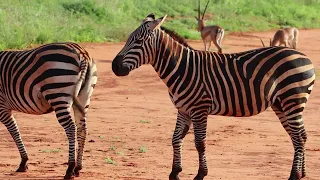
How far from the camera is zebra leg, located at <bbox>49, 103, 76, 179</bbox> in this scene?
31.1ft

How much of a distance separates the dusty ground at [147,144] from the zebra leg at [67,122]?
20cm

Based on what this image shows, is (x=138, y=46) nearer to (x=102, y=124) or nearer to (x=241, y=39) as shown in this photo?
(x=102, y=124)

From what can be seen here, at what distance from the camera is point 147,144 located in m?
12.2

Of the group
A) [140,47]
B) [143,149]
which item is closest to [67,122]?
[140,47]

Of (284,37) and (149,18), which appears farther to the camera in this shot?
(284,37)

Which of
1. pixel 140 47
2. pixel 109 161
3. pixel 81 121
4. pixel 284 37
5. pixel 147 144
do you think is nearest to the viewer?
pixel 140 47

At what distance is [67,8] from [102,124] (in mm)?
17957

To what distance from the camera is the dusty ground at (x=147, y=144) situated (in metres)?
10.2

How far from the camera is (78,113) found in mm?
9805

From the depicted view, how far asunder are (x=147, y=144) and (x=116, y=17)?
2022 centimetres

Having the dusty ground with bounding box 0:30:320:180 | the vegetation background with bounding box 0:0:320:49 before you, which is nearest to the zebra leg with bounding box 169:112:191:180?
the dusty ground with bounding box 0:30:320:180

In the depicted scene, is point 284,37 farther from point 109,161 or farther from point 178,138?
point 178,138

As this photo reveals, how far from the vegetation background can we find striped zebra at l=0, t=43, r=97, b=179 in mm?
12705

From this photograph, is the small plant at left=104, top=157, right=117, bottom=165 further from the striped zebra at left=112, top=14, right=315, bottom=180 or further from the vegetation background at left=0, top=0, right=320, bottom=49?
the vegetation background at left=0, top=0, right=320, bottom=49
